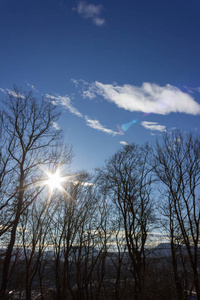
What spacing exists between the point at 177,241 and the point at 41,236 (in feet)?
43.1

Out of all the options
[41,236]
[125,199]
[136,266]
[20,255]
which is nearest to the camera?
[136,266]

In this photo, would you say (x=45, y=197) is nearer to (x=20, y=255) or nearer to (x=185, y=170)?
(x=20, y=255)

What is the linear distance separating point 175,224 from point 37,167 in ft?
45.8

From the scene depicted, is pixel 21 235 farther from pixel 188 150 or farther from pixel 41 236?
pixel 188 150

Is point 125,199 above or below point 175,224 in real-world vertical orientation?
above

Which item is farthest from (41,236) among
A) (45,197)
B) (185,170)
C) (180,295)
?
(185,170)

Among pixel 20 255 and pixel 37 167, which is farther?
pixel 20 255

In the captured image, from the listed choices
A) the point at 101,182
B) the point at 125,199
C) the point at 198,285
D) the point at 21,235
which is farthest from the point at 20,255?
the point at 198,285

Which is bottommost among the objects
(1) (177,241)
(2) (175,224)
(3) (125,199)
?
(1) (177,241)

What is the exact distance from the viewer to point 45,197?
19.3 meters

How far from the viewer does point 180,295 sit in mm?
17688

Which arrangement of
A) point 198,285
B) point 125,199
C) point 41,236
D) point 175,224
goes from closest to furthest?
point 198,285, point 125,199, point 175,224, point 41,236

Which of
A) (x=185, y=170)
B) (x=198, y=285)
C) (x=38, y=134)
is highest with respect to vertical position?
(x=38, y=134)

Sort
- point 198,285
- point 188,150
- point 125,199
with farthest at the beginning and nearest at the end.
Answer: point 125,199
point 188,150
point 198,285
